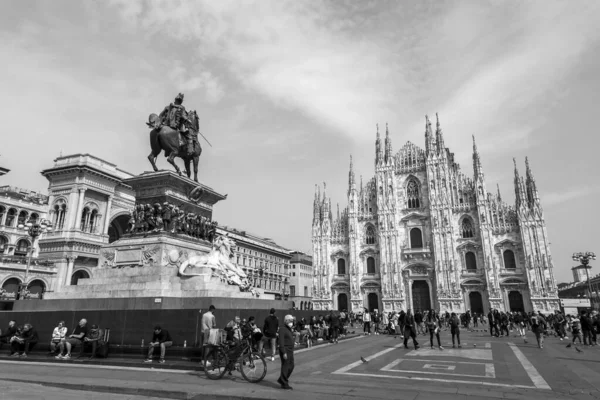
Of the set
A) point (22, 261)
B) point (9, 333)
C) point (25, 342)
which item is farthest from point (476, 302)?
point (22, 261)

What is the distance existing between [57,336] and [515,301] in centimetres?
4347

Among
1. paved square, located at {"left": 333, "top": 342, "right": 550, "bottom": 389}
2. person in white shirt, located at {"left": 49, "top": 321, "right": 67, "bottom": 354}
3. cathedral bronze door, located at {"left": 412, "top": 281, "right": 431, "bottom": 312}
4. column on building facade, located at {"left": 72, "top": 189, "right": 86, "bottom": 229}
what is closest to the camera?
paved square, located at {"left": 333, "top": 342, "right": 550, "bottom": 389}

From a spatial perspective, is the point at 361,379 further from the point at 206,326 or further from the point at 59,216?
the point at 59,216

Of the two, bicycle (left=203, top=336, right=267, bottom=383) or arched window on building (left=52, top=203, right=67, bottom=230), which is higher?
arched window on building (left=52, top=203, right=67, bottom=230)

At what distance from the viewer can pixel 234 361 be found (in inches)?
289

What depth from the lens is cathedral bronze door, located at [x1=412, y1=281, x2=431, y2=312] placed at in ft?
144

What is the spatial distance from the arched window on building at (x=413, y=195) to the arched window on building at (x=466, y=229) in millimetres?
5539

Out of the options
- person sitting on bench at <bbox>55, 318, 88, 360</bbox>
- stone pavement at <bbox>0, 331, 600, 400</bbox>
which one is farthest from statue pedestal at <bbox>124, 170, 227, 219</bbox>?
stone pavement at <bbox>0, 331, 600, 400</bbox>

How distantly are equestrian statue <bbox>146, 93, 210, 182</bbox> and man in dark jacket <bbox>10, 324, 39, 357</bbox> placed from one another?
5403 millimetres

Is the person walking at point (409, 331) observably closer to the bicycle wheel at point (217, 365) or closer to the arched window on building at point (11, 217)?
the bicycle wheel at point (217, 365)

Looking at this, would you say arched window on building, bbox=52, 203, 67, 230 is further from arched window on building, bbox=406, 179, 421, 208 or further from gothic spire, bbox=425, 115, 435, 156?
gothic spire, bbox=425, 115, 435, 156

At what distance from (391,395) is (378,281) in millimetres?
41266

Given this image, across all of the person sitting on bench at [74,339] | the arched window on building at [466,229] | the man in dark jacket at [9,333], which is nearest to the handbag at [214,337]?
the person sitting on bench at [74,339]

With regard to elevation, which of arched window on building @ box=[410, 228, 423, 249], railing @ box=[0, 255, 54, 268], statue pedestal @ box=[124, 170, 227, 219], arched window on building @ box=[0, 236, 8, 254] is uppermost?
arched window on building @ box=[410, 228, 423, 249]
